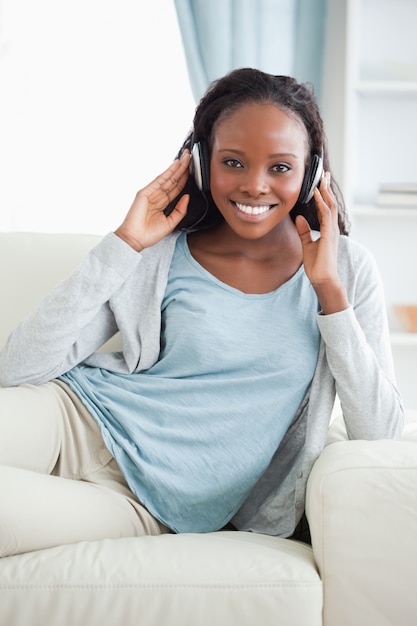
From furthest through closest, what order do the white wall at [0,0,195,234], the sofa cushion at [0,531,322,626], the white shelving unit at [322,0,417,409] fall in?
the white wall at [0,0,195,234], the white shelving unit at [322,0,417,409], the sofa cushion at [0,531,322,626]

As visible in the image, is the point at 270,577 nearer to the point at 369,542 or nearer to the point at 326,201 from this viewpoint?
the point at 369,542

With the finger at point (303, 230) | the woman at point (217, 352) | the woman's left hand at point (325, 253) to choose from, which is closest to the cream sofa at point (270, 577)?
the woman at point (217, 352)

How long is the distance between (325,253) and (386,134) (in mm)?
1675

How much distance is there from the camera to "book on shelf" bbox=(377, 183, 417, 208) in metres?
Answer: 2.85

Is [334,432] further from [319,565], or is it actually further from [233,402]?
[319,565]

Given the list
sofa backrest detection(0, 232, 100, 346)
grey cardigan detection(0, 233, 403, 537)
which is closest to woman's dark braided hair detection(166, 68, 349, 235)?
grey cardigan detection(0, 233, 403, 537)

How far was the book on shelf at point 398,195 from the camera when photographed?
9.36 feet

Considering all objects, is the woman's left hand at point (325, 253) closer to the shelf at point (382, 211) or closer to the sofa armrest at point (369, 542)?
the sofa armrest at point (369, 542)

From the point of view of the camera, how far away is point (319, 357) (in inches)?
58.6

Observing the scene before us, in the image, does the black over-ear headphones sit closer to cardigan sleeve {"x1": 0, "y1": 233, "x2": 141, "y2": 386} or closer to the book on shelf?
cardigan sleeve {"x1": 0, "y1": 233, "x2": 141, "y2": 386}

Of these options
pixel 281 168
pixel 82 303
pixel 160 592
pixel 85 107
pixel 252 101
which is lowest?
pixel 160 592

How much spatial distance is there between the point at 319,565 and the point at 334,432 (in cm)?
53

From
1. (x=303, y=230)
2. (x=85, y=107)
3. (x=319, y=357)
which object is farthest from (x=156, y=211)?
(x=85, y=107)

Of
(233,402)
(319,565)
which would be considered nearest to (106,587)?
(319,565)
